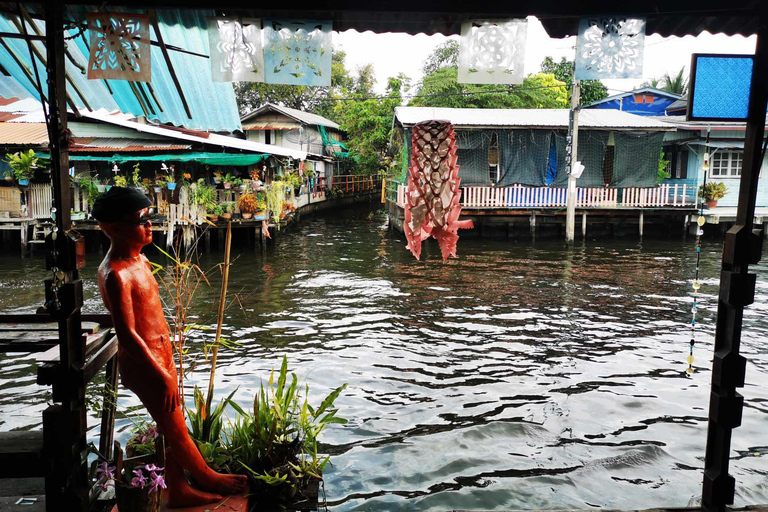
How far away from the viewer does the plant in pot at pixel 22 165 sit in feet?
58.3

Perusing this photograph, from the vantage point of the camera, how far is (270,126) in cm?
3681

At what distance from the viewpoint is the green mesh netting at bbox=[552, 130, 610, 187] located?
25344 millimetres

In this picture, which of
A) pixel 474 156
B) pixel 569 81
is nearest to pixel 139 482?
pixel 474 156

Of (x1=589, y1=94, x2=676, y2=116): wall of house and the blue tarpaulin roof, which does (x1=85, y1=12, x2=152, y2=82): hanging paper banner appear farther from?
(x1=589, y1=94, x2=676, y2=116): wall of house

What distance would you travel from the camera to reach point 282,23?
167 inches

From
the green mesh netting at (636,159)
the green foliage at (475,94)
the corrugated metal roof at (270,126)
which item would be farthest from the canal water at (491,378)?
the corrugated metal roof at (270,126)

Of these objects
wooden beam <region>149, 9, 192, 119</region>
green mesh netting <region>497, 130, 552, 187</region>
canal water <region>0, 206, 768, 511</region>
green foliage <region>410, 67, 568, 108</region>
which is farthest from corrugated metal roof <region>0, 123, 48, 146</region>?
green foliage <region>410, 67, 568, 108</region>

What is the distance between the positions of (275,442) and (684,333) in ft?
29.8

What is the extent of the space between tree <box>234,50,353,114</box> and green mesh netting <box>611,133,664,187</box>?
2796cm

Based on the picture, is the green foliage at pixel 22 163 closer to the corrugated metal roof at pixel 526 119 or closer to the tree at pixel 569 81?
the corrugated metal roof at pixel 526 119

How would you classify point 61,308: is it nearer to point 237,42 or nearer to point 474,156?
point 237,42

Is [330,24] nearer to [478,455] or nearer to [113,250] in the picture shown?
[113,250]

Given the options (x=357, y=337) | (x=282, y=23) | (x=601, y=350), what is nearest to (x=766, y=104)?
(x=282, y=23)

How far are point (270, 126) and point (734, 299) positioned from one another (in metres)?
35.3
